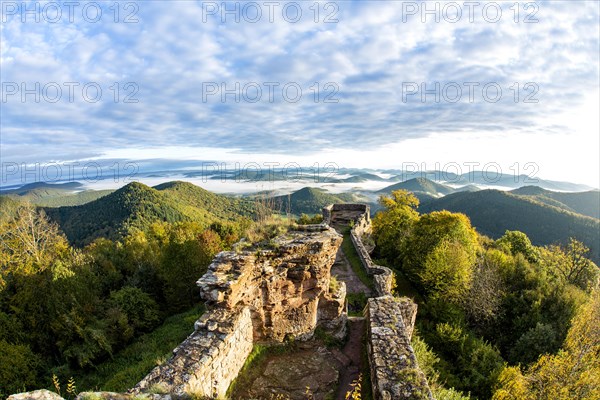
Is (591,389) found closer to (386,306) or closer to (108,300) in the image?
(386,306)

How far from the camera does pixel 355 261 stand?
2356cm

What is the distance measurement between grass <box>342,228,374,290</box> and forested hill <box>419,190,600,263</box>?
55105 mm

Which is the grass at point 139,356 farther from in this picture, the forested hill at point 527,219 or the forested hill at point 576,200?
the forested hill at point 576,200

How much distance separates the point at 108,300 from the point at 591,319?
2776 cm

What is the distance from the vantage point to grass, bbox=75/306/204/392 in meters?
13.5

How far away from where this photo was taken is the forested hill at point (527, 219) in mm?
72500

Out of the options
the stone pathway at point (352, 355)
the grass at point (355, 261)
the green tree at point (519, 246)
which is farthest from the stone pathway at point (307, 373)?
the green tree at point (519, 246)

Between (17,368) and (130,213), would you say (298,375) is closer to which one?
(17,368)

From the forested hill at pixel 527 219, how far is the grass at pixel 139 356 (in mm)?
70264

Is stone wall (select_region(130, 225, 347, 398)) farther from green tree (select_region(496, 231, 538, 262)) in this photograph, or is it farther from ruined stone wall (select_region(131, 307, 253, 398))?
green tree (select_region(496, 231, 538, 262))

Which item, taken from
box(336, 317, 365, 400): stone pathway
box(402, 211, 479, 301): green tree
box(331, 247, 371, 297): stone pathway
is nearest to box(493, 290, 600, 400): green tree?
box(336, 317, 365, 400): stone pathway

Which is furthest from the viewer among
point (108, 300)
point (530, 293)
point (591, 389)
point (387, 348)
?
point (530, 293)

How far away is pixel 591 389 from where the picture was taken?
1350 cm

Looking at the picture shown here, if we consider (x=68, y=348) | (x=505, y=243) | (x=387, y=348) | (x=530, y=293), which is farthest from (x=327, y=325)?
(x=505, y=243)
